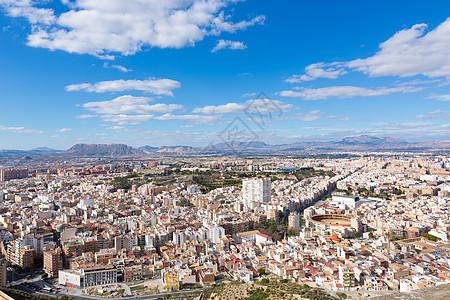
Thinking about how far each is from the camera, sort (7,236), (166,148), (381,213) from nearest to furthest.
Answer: (7,236) → (381,213) → (166,148)

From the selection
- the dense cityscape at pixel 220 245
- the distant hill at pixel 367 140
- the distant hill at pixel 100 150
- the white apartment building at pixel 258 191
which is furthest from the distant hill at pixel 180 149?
the dense cityscape at pixel 220 245

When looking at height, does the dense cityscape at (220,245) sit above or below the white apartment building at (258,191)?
below

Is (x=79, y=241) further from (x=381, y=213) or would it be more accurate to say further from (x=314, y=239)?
(x=381, y=213)

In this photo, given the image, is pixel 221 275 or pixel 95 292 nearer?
pixel 95 292

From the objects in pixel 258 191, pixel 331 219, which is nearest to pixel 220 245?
pixel 331 219

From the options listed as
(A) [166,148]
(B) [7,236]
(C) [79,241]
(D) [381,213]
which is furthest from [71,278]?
(A) [166,148]

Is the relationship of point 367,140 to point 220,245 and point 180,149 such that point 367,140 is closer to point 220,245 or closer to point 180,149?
point 180,149

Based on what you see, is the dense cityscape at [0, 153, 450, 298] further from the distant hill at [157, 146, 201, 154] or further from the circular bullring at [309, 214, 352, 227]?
the distant hill at [157, 146, 201, 154]

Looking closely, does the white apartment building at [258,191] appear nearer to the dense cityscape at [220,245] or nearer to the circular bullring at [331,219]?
the dense cityscape at [220,245]
